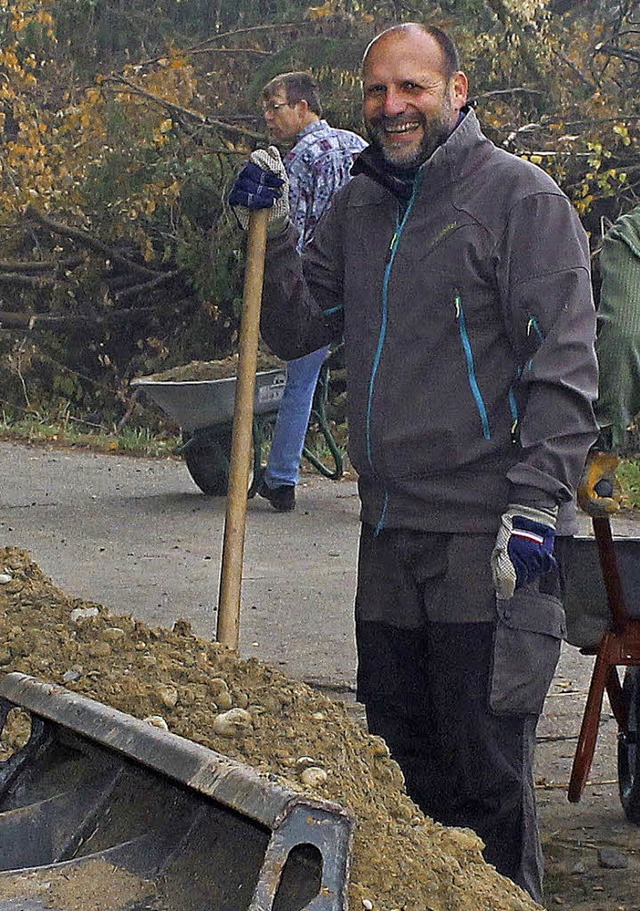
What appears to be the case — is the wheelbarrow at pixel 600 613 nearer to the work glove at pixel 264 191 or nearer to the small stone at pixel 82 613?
the work glove at pixel 264 191

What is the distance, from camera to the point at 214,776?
7.56 feet

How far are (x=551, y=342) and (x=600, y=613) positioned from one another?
1.26m

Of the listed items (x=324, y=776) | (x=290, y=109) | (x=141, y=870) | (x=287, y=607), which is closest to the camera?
(x=141, y=870)

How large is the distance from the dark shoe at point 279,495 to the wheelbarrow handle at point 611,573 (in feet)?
15.0

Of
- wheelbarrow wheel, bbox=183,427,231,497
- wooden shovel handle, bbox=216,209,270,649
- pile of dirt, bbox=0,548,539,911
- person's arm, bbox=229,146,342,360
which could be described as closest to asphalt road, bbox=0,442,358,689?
wheelbarrow wheel, bbox=183,427,231,497

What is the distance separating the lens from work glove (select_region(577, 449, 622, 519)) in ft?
12.0

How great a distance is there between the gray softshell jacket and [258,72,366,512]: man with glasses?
3.92 m

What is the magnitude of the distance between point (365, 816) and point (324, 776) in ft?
0.46

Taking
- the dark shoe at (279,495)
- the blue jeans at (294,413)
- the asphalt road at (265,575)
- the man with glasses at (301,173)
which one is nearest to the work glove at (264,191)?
the asphalt road at (265,575)

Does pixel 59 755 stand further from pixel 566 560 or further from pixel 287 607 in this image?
pixel 287 607

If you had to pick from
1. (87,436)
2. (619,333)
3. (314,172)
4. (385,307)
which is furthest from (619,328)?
(87,436)

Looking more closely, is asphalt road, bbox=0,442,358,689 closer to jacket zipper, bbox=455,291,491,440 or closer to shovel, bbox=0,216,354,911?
jacket zipper, bbox=455,291,491,440

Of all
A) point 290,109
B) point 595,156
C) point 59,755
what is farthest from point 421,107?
point 595,156

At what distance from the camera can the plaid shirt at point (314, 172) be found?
754 cm
